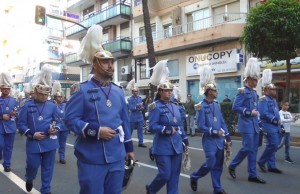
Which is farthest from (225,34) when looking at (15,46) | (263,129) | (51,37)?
(15,46)

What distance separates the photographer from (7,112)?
9109mm

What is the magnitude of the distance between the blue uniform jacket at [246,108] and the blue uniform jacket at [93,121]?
4.31 m

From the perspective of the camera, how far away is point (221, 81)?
23781mm

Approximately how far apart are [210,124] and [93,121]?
10.4 feet

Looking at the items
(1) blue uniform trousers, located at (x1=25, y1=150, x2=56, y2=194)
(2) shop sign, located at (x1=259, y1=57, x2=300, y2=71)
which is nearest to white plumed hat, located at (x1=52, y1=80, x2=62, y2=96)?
(1) blue uniform trousers, located at (x1=25, y1=150, x2=56, y2=194)

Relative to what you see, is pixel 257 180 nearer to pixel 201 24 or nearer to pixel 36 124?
pixel 36 124

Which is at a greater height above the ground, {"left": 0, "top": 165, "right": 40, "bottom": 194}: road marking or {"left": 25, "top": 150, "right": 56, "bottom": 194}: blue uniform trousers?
{"left": 25, "top": 150, "right": 56, "bottom": 194}: blue uniform trousers

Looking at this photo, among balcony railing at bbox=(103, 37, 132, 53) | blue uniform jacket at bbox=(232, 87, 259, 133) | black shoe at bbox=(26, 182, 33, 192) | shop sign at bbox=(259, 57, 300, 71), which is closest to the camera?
black shoe at bbox=(26, 182, 33, 192)

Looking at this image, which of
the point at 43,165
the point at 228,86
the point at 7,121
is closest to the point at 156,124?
the point at 43,165

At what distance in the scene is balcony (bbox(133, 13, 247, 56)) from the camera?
70.8 ft

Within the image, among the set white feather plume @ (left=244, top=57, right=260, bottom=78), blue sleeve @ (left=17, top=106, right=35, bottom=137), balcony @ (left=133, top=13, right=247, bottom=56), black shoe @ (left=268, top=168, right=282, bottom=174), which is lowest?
black shoe @ (left=268, top=168, right=282, bottom=174)

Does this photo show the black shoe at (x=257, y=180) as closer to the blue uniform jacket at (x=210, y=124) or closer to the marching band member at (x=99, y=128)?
the blue uniform jacket at (x=210, y=124)

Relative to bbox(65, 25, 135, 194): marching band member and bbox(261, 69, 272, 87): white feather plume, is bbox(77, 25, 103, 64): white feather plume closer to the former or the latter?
bbox(65, 25, 135, 194): marching band member

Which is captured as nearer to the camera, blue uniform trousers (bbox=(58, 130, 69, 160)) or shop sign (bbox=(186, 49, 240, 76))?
blue uniform trousers (bbox=(58, 130, 69, 160))
